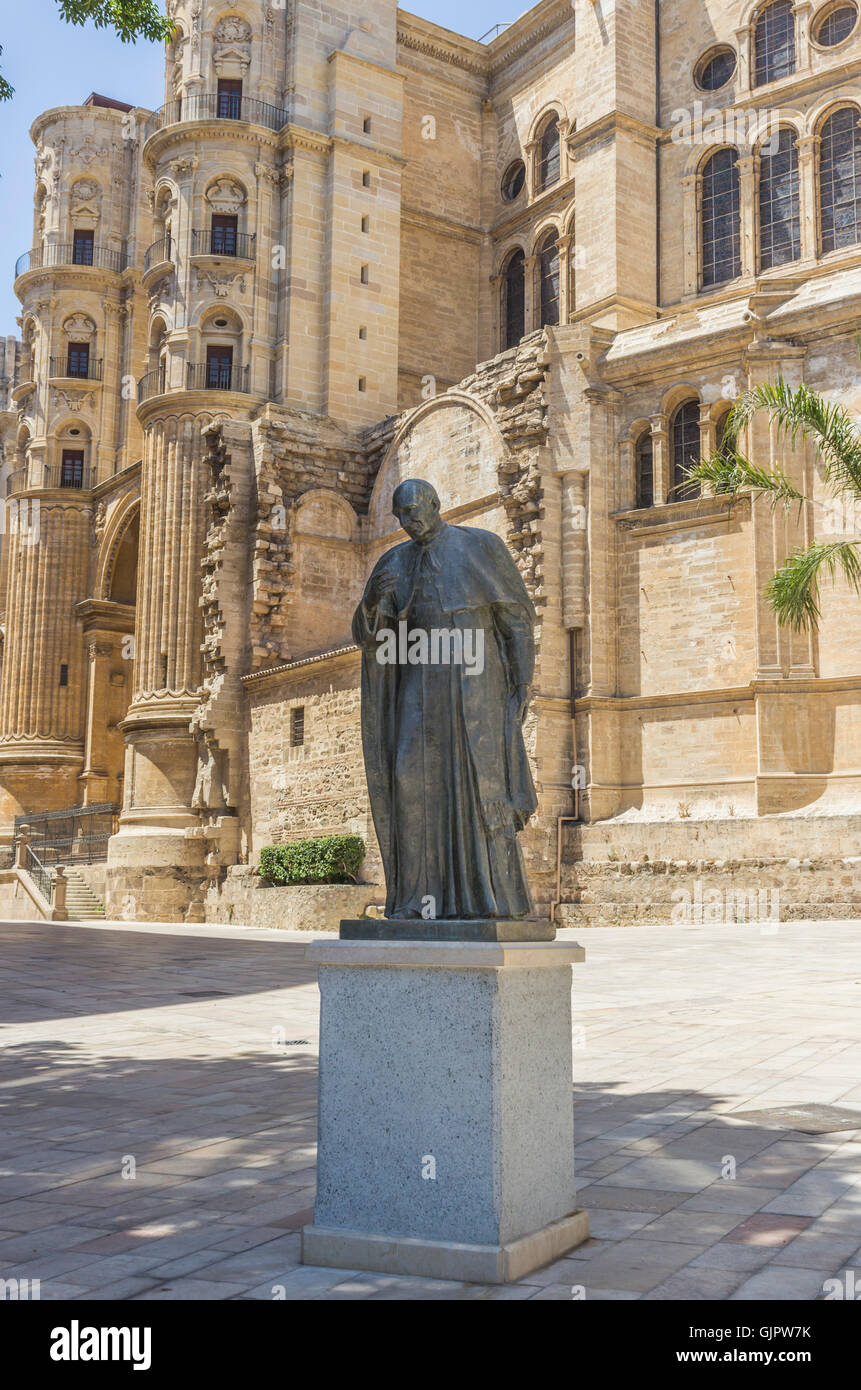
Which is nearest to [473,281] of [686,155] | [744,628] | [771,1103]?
[686,155]

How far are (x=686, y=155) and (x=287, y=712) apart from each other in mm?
16351

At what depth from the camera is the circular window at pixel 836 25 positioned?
28984mm

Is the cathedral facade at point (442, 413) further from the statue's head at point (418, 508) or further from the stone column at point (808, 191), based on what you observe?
the statue's head at point (418, 508)

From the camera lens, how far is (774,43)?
30562 millimetres

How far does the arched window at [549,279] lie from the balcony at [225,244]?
8312mm

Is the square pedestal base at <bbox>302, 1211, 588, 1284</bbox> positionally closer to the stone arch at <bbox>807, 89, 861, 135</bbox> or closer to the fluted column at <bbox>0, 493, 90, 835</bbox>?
the stone arch at <bbox>807, 89, 861, 135</bbox>

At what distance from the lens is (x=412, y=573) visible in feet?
17.4

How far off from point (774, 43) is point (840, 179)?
13.8 feet

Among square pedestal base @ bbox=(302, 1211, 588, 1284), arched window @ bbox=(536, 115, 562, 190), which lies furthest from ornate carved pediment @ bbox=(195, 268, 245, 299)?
square pedestal base @ bbox=(302, 1211, 588, 1284)

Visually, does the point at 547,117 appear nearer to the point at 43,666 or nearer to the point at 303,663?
the point at 303,663

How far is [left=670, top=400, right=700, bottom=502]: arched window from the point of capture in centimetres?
2400

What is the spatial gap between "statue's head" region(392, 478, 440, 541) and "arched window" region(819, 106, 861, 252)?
26231mm

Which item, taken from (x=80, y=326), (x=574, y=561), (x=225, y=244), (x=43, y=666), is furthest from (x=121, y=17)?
(x=80, y=326)
